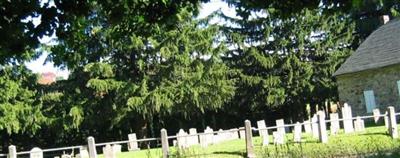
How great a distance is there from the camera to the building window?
29891mm

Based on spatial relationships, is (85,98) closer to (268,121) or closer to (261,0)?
(268,121)

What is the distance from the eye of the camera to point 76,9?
18.4 ft

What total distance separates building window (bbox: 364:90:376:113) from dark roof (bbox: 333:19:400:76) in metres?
1.27

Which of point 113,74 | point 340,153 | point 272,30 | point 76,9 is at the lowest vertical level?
point 340,153

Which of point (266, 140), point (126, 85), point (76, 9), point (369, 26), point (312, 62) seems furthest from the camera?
point (369, 26)

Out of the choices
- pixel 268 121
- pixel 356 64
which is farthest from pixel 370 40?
pixel 268 121

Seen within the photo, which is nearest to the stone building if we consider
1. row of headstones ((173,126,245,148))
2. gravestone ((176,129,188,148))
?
row of headstones ((173,126,245,148))

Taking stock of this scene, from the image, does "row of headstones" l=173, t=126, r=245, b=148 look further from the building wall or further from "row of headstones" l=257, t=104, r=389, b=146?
the building wall

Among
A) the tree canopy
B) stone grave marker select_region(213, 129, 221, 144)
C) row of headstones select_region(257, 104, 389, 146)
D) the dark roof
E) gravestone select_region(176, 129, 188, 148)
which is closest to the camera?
gravestone select_region(176, 129, 188, 148)

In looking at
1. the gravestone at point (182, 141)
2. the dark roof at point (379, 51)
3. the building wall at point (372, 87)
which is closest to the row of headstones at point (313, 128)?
the gravestone at point (182, 141)

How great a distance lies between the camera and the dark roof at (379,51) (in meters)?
28.9

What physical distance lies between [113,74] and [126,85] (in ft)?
4.35

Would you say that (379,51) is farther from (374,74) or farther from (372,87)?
(372,87)

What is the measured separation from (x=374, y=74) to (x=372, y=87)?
66cm
